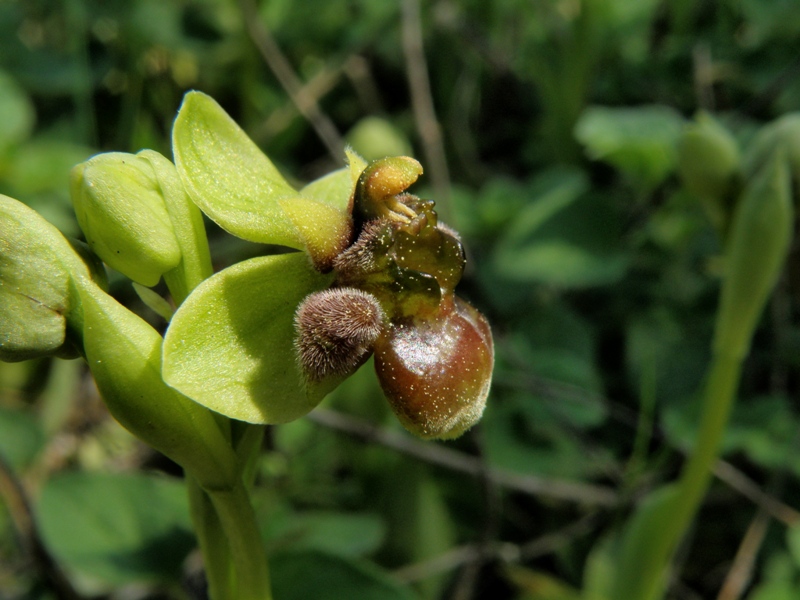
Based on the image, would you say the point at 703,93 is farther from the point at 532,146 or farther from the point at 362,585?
the point at 362,585

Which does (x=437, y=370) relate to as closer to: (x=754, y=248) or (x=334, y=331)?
(x=334, y=331)

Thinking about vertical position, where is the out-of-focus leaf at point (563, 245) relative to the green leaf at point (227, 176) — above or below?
below

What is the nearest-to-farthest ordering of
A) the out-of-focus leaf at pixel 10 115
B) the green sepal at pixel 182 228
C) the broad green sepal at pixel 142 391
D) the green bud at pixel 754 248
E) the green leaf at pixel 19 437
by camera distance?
the broad green sepal at pixel 142 391 < the green sepal at pixel 182 228 < the green bud at pixel 754 248 < the green leaf at pixel 19 437 < the out-of-focus leaf at pixel 10 115

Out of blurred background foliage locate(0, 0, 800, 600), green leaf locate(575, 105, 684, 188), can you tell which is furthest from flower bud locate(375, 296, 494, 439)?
green leaf locate(575, 105, 684, 188)

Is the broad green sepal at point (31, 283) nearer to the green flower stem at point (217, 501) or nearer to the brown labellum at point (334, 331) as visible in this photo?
the green flower stem at point (217, 501)

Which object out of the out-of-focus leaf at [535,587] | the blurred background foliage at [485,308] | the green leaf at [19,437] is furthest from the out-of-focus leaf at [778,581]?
the green leaf at [19,437]

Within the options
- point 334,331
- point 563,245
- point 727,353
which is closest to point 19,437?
point 334,331

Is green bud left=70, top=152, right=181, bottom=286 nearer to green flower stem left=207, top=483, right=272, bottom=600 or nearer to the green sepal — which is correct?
the green sepal
